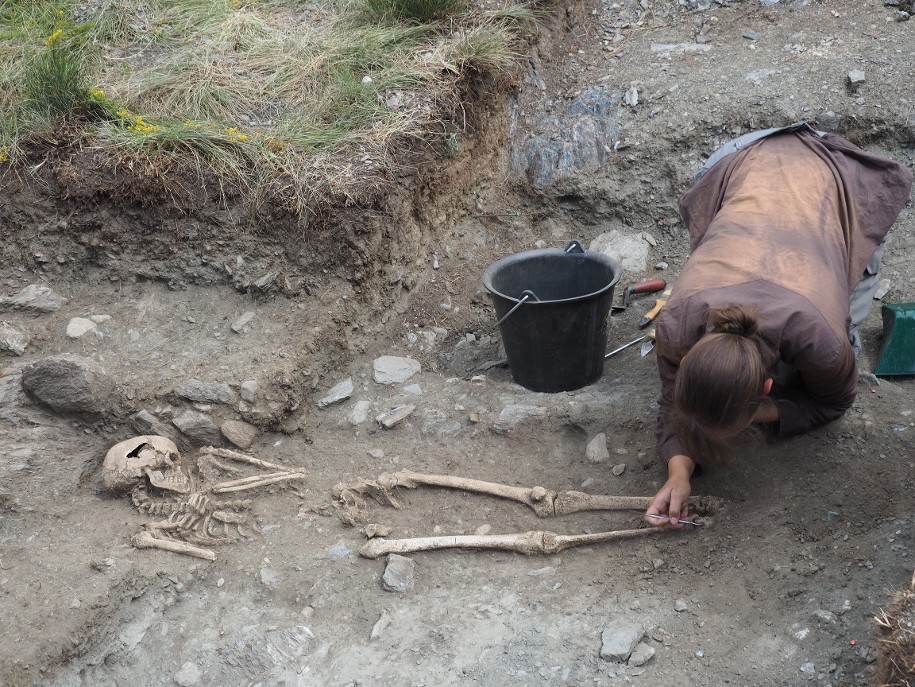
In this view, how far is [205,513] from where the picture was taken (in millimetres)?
3486

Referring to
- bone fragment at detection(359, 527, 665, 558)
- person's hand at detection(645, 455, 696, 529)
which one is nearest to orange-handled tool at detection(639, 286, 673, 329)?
person's hand at detection(645, 455, 696, 529)

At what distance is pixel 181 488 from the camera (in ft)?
11.7

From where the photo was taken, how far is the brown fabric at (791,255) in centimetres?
252

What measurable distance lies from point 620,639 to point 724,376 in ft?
3.11

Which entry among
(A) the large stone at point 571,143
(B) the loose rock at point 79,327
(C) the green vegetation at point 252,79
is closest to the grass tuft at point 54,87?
(C) the green vegetation at point 252,79

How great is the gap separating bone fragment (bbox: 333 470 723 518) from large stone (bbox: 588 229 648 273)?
2.00m

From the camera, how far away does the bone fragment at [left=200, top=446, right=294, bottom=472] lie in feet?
12.1

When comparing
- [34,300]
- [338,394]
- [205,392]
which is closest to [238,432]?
[205,392]

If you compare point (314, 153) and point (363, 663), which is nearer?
point (363, 663)

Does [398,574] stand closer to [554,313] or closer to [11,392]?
[554,313]

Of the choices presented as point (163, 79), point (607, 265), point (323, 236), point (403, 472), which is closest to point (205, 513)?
point (403, 472)

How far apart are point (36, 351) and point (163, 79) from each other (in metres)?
1.83

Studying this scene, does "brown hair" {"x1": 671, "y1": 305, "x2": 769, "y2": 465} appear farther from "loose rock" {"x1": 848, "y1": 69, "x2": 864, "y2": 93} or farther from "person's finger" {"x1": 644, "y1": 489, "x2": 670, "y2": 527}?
"loose rock" {"x1": 848, "y1": 69, "x2": 864, "y2": 93}

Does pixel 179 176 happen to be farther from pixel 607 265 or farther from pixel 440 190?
pixel 607 265
